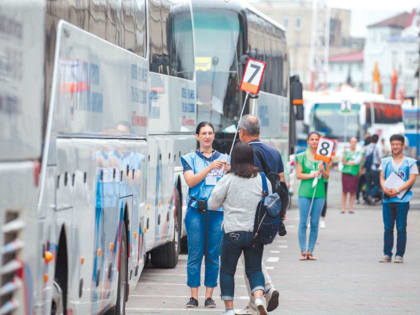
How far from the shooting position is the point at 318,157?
17.9m

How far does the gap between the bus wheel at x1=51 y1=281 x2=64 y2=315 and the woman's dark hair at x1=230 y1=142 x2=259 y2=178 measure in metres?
3.21

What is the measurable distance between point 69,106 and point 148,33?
5.28 meters

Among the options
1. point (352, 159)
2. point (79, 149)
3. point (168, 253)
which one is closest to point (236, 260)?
point (79, 149)

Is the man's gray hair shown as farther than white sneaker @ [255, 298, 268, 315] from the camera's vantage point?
Yes

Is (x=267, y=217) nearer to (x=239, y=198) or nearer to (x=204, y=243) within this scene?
(x=239, y=198)

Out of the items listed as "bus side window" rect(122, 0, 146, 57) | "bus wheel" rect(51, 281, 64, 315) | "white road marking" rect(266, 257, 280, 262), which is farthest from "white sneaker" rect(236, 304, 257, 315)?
"white road marking" rect(266, 257, 280, 262)

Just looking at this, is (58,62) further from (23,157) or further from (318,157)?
(318,157)

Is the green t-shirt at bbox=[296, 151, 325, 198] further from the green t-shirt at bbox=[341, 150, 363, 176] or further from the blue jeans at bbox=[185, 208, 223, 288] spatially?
the green t-shirt at bbox=[341, 150, 363, 176]

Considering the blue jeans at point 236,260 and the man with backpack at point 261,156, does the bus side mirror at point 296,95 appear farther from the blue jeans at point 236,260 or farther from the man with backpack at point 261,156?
the blue jeans at point 236,260

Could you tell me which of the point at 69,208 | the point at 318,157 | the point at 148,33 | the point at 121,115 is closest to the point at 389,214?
the point at 318,157

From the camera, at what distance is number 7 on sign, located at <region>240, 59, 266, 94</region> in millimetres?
16670

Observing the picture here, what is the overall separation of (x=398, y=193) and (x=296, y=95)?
12670 millimetres

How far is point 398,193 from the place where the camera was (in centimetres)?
1681

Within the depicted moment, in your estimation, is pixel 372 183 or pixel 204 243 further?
pixel 372 183
